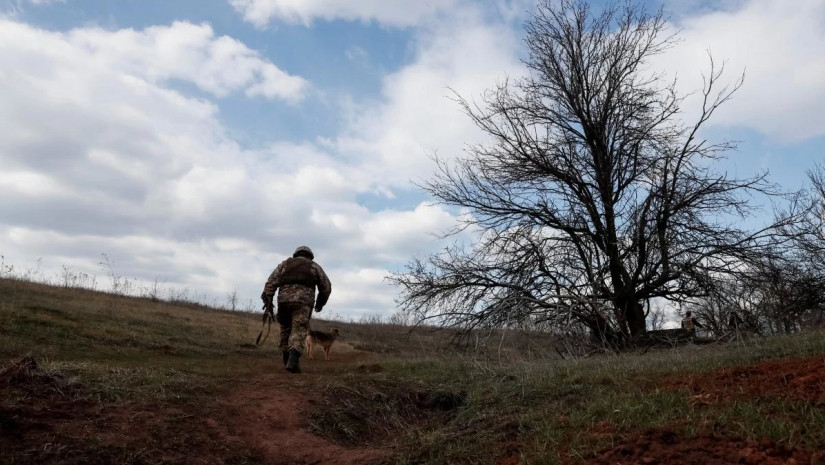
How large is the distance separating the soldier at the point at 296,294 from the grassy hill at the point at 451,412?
1.02m

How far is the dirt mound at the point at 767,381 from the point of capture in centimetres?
397

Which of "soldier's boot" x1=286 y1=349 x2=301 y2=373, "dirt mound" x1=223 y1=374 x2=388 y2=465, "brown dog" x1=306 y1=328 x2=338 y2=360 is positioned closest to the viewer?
"dirt mound" x1=223 y1=374 x2=388 y2=465

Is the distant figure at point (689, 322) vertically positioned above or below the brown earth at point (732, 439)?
above

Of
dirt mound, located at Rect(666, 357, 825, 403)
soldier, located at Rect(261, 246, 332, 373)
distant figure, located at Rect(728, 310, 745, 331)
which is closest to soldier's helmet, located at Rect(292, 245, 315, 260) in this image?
soldier, located at Rect(261, 246, 332, 373)

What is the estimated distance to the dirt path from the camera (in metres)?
5.01

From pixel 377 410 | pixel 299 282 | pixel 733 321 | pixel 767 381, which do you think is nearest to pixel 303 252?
pixel 299 282

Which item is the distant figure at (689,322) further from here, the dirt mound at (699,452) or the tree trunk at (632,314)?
the dirt mound at (699,452)

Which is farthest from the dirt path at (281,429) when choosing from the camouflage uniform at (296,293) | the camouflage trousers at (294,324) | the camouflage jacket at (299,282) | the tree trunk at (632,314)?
the tree trunk at (632,314)

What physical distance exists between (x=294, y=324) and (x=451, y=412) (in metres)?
3.74

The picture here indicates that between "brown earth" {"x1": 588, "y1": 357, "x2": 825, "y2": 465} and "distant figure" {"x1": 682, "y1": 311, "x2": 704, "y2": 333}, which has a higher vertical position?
A: "distant figure" {"x1": 682, "y1": 311, "x2": 704, "y2": 333}

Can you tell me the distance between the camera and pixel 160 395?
18.6 feet

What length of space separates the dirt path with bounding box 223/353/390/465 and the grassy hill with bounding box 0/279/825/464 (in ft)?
0.08

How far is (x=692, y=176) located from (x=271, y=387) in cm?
1043

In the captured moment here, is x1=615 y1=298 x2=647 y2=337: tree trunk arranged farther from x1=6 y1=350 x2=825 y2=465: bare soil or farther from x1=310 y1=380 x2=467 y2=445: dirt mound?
x1=6 y1=350 x2=825 y2=465: bare soil
